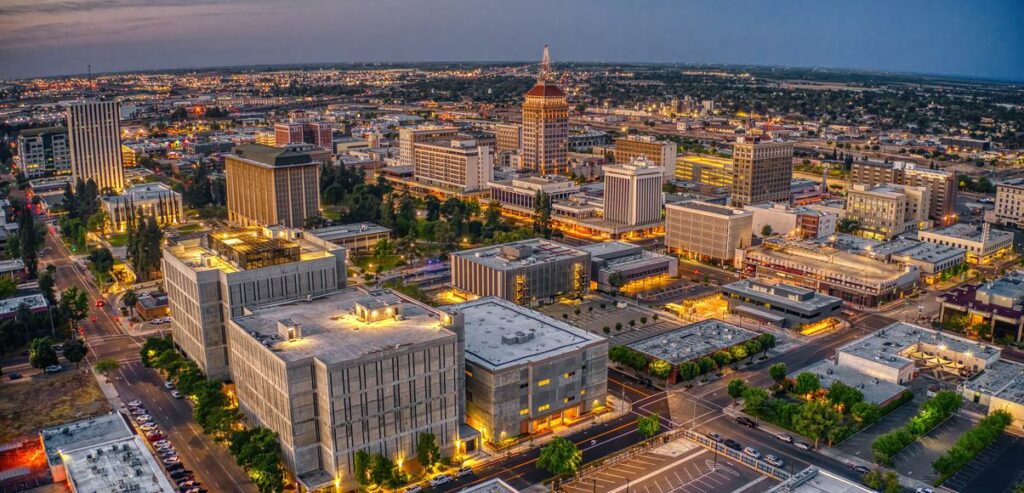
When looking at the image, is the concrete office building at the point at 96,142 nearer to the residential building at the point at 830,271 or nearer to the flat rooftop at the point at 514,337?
the flat rooftop at the point at 514,337

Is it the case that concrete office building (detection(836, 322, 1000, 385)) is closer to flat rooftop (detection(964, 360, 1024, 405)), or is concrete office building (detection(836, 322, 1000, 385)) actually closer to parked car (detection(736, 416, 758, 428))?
flat rooftop (detection(964, 360, 1024, 405))

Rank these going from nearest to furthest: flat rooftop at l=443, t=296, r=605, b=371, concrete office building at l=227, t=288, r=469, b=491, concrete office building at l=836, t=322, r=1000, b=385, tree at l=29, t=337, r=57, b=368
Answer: concrete office building at l=227, t=288, r=469, b=491
flat rooftop at l=443, t=296, r=605, b=371
concrete office building at l=836, t=322, r=1000, b=385
tree at l=29, t=337, r=57, b=368

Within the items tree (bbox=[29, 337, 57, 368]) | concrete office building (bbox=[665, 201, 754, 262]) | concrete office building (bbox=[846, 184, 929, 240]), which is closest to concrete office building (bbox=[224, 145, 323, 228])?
tree (bbox=[29, 337, 57, 368])

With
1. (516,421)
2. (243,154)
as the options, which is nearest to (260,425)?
(516,421)

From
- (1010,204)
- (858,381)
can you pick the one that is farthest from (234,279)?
(1010,204)

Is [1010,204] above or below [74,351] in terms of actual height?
above

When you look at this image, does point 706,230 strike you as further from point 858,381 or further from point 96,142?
point 96,142
